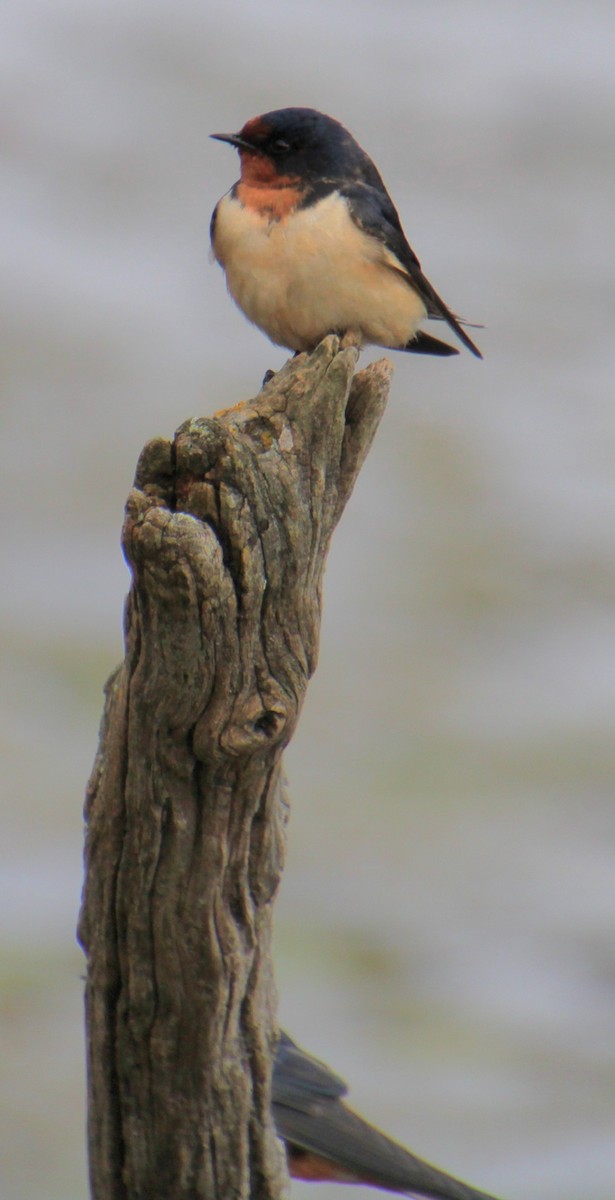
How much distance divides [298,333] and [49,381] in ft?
26.3

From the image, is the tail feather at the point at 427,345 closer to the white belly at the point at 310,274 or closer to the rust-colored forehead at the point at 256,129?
the white belly at the point at 310,274

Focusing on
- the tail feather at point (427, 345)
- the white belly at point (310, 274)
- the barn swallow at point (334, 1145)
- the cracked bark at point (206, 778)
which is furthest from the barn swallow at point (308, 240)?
the barn swallow at point (334, 1145)

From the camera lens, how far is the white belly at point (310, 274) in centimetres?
341

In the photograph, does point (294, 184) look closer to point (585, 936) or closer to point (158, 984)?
point (158, 984)

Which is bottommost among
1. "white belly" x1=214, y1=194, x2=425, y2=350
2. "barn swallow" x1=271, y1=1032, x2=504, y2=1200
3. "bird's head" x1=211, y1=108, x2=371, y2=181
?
"barn swallow" x1=271, y1=1032, x2=504, y2=1200

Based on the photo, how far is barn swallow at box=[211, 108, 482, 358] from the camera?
11.2 ft

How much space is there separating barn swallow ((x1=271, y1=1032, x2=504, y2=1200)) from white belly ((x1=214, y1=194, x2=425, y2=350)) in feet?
5.12

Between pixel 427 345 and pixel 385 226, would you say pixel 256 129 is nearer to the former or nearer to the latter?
pixel 385 226

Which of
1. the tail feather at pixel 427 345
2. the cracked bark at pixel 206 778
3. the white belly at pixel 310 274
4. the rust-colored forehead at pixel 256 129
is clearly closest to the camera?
the cracked bark at pixel 206 778

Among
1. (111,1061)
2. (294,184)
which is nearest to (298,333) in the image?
(294,184)

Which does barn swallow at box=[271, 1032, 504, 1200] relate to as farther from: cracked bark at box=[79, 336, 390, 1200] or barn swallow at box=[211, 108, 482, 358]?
barn swallow at box=[211, 108, 482, 358]

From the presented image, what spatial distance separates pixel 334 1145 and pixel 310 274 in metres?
1.82

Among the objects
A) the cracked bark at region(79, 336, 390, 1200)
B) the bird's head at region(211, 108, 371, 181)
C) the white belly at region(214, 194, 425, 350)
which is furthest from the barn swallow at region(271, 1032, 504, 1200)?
the bird's head at region(211, 108, 371, 181)

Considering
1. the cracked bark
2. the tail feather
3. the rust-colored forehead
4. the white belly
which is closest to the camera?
the cracked bark
